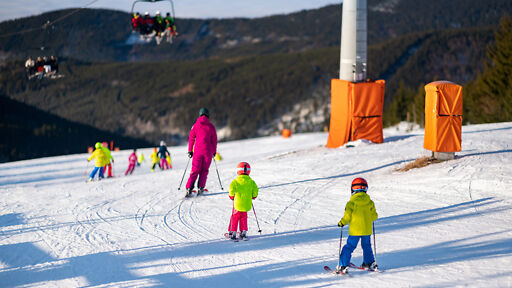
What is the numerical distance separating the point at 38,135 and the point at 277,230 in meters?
114

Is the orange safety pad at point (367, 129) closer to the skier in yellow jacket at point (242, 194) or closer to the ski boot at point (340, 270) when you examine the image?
the skier in yellow jacket at point (242, 194)

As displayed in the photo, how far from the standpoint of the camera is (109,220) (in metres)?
8.18

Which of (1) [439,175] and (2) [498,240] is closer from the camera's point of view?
(2) [498,240]

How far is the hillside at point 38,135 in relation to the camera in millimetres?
100750

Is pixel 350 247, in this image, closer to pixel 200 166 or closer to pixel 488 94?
pixel 200 166

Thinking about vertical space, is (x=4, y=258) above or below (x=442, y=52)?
below

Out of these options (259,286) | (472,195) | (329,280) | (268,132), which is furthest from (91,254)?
(268,132)

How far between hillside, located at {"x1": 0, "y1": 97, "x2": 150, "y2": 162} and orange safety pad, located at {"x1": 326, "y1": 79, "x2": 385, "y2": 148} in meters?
89.6

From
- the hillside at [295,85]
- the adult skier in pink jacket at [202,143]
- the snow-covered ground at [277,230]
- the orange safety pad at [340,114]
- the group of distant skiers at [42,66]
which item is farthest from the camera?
the hillside at [295,85]

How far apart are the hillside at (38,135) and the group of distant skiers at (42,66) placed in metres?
77.5

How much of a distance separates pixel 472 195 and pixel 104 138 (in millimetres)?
120720

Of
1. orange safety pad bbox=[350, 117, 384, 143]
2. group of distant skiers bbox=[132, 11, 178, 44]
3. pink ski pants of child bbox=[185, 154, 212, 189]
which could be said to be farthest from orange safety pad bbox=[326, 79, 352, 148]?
pink ski pants of child bbox=[185, 154, 212, 189]

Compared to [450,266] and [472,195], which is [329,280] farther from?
[472,195]

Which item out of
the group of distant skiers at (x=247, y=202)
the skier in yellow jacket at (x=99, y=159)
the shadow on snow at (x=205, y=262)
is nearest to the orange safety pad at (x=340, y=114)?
the group of distant skiers at (x=247, y=202)
